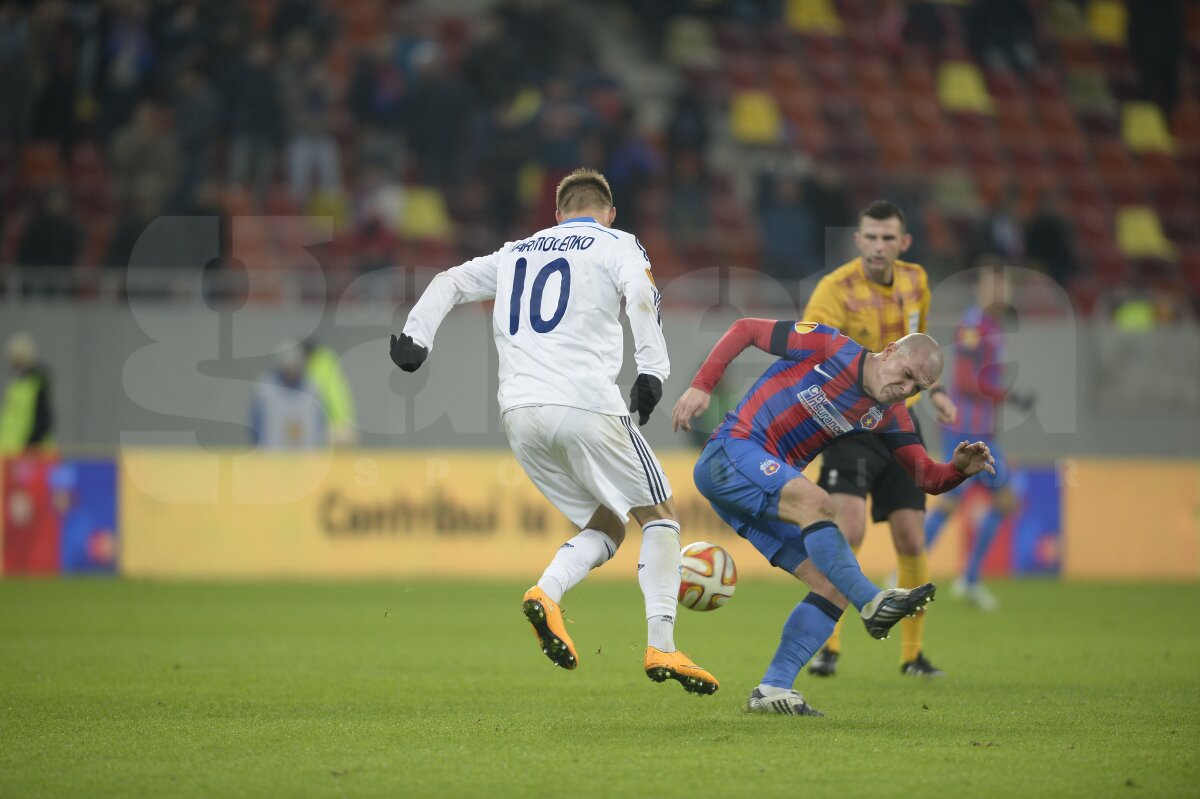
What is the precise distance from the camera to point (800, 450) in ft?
22.4

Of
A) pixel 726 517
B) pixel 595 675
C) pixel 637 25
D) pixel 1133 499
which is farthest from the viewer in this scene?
pixel 637 25

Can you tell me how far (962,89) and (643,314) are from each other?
17.9 metres

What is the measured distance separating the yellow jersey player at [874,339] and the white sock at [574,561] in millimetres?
1751

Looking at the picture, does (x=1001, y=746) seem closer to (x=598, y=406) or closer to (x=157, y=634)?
(x=598, y=406)

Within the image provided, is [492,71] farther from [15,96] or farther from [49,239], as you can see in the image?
[49,239]

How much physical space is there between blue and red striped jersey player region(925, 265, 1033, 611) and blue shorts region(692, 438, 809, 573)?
14.9 ft

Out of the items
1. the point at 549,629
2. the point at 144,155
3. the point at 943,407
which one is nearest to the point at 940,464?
the point at 943,407

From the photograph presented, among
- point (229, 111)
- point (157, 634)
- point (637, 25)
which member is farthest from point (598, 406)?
point (637, 25)

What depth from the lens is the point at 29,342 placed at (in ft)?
51.9

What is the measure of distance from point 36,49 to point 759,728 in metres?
14.0

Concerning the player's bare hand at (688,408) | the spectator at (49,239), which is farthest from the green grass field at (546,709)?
the spectator at (49,239)

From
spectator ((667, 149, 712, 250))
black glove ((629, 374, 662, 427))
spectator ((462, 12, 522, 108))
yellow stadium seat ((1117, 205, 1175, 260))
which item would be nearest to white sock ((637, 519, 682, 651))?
black glove ((629, 374, 662, 427))

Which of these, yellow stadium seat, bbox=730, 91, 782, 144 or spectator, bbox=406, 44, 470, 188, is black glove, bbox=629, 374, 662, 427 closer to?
spectator, bbox=406, 44, 470, 188

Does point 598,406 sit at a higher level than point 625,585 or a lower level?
higher
